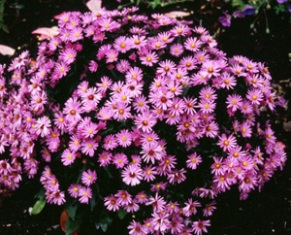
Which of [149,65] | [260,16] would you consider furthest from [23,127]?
[260,16]

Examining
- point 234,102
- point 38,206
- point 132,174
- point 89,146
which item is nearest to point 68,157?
point 89,146

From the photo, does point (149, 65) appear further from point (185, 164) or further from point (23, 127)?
point (23, 127)

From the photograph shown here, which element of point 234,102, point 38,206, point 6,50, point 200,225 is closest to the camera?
point 234,102

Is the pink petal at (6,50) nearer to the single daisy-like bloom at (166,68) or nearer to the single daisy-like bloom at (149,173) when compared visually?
the single daisy-like bloom at (166,68)

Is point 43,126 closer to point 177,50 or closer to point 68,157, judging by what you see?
point 68,157

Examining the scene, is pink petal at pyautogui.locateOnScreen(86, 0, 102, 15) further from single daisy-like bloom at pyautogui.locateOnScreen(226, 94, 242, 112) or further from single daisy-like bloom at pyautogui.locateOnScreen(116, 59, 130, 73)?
single daisy-like bloom at pyautogui.locateOnScreen(226, 94, 242, 112)

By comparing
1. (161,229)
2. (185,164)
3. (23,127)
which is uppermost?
(23,127)

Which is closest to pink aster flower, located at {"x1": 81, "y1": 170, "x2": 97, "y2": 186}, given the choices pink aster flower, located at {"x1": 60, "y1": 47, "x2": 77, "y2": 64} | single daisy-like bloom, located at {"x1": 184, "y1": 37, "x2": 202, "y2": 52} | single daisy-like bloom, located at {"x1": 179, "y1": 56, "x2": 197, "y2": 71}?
pink aster flower, located at {"x1": 60, "y1": 47, "x2": 77, "y2": 64}
